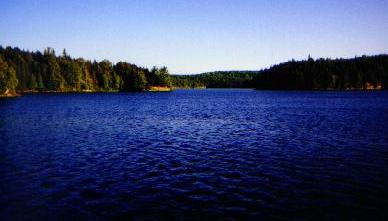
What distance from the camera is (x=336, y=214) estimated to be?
692 inches

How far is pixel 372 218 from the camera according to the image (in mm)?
17094

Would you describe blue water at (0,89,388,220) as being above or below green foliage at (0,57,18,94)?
below

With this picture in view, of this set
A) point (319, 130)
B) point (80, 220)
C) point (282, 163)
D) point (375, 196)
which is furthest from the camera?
point (319, 130)

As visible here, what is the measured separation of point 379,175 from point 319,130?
24.2m

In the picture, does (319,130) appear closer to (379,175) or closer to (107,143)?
(379,175)

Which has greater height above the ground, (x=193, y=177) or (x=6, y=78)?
(x=6, y=78)

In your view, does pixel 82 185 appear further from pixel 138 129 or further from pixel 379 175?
pixel 138 129

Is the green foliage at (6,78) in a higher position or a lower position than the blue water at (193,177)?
higher

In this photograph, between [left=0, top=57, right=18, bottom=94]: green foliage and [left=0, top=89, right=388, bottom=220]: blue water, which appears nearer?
[left=0, top=89, right=388, bottom=220]: blue water

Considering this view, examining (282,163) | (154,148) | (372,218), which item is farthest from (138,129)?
(372,218)

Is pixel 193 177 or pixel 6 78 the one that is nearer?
pixel 193 177

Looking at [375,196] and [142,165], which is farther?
[142,165]

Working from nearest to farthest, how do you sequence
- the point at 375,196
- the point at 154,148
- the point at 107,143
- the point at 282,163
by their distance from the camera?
1. the point at 375,196
2. the point at 282,163
3. the point at 154,148
4. the point at 107,143

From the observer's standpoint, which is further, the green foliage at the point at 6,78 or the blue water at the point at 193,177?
the green foliage at the point at 6,78
